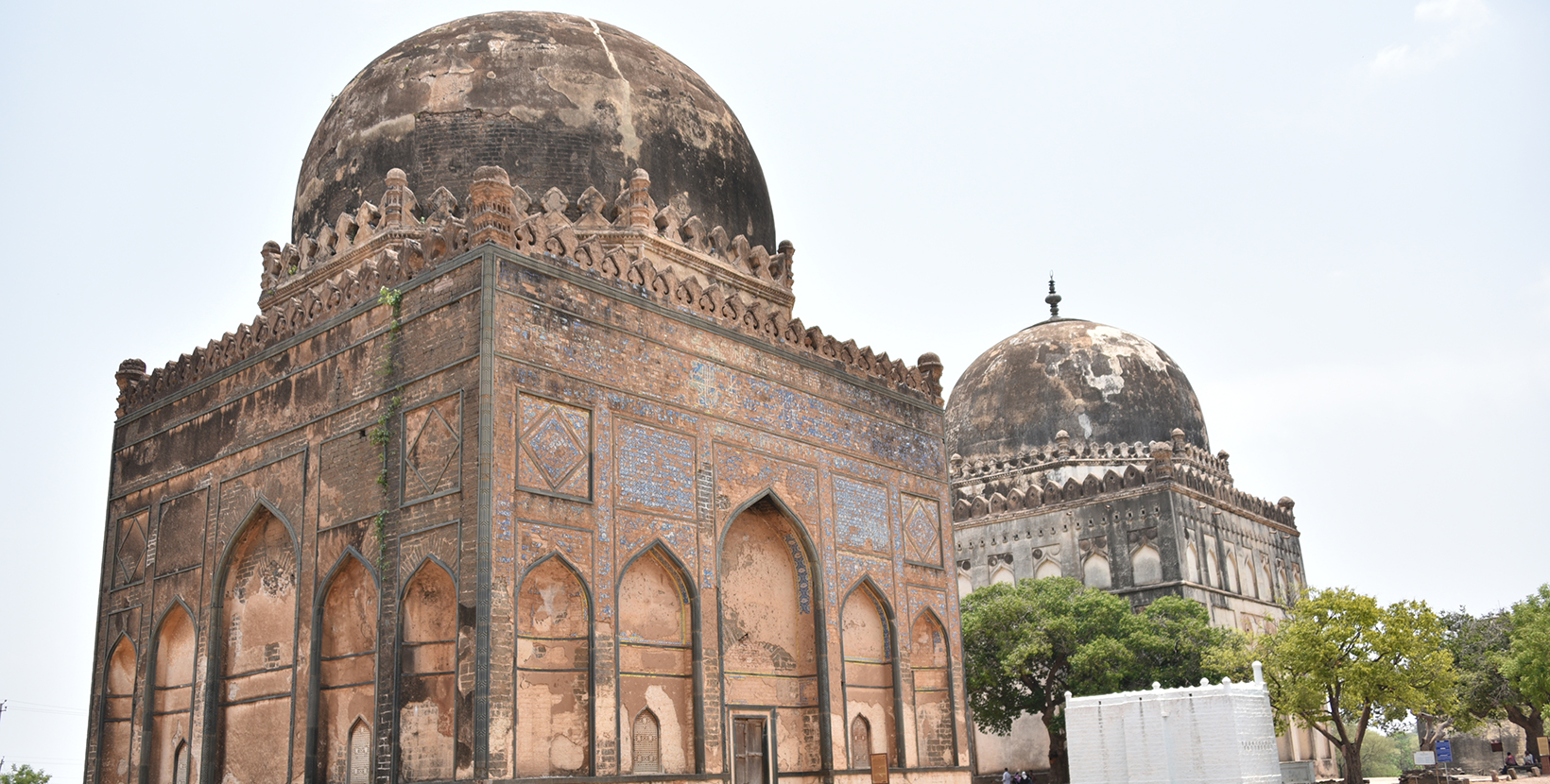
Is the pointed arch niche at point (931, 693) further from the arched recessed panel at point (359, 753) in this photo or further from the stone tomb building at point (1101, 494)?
the stone tomb building at point (1101, 494)

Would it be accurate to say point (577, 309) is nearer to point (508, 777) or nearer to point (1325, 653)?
point (508, 777)

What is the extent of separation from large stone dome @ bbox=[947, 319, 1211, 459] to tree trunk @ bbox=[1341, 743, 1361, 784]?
7.87 m

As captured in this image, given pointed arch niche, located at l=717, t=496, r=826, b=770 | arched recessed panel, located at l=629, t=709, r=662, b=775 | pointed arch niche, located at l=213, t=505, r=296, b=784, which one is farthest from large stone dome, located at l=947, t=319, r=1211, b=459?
pointed arch niche, located at l=213, t=505, r=296, b=784

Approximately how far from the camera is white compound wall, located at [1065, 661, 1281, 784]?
14.1m

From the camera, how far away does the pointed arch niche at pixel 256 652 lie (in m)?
11.3

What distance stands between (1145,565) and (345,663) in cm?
1662

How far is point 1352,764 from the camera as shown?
1975 centimetres

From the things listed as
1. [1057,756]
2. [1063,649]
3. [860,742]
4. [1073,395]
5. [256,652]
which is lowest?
[1057,756]

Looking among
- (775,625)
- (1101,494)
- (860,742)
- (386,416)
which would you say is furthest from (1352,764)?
(386,416)

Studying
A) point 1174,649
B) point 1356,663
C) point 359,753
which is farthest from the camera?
point 1174,649

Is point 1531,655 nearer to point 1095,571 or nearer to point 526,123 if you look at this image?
point 1095,571

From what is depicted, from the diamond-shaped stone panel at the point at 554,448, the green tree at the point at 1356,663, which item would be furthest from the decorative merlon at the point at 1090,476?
the diamond-shaped stone panel at the point at 554,448

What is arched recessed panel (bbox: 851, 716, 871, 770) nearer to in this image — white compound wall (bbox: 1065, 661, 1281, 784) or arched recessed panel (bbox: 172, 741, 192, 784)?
white compound wall (bbox: 1065, 661, 1281, 784)

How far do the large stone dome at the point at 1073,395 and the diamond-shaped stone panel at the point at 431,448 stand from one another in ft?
59.3
